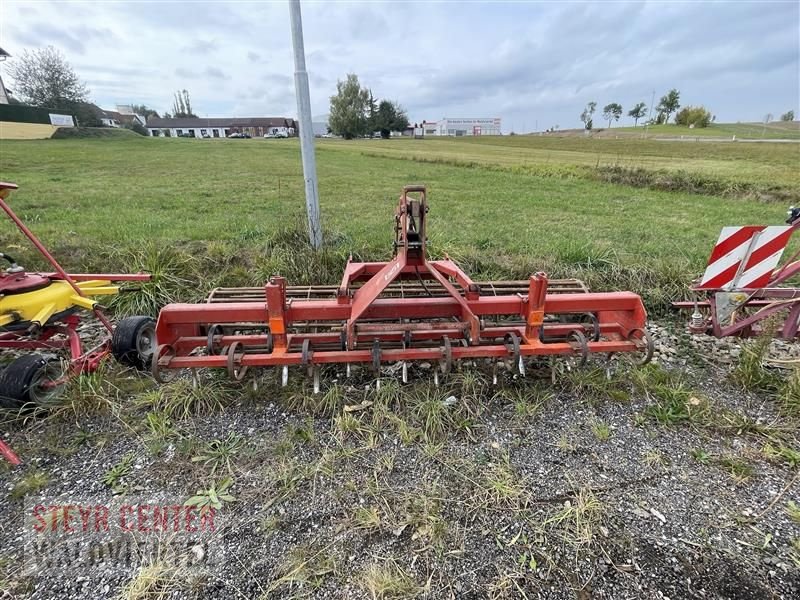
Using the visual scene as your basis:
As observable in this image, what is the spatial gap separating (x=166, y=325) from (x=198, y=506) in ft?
5.14

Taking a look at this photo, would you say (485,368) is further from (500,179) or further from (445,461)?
(500,179)

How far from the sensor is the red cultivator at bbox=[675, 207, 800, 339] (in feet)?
12.7

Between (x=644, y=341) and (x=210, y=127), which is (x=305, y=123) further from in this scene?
(x=210, y=127)

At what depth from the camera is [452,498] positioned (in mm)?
2625

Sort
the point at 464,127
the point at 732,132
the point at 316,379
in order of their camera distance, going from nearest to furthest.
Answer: the point at 316,379 < the point at 732,132 < the point at 464,127

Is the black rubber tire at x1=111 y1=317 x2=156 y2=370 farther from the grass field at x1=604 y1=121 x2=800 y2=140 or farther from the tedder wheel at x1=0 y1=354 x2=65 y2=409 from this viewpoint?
the grass field at x1=604 y1=121 x2=800 y2=140

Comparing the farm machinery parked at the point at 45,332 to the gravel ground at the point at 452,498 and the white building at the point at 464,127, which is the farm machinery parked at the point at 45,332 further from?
the white building at the point at 464,127

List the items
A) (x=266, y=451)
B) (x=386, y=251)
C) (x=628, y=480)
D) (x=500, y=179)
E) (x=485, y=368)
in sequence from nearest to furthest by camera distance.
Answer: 1. (x=628, y=480)
2. (x=266, y=451)
3. (x=485, y=368)
4. (x=386, y=251)
5. (x=500, y=179)

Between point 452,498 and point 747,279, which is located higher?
point 747,279

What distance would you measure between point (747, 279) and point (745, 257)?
23cm

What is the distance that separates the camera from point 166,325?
11.3 feet

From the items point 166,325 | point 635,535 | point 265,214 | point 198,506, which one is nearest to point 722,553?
point 635,535

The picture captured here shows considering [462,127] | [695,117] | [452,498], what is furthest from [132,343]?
[462,127]

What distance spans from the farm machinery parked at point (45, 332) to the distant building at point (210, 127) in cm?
10751
